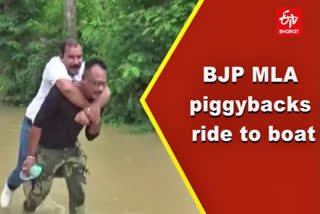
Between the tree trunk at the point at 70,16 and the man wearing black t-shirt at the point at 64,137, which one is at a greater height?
the tree trunk at the point at 70,16

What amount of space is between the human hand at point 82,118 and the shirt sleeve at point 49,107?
0.63 ft

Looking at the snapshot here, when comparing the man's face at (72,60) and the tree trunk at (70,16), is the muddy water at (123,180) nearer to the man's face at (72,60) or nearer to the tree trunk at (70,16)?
the man's face at (72,60)

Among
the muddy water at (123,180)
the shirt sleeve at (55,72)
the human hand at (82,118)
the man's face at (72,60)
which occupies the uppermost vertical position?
the man's face at (72,60)

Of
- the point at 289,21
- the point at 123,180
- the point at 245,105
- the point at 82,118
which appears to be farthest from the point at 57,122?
the point at 123,180

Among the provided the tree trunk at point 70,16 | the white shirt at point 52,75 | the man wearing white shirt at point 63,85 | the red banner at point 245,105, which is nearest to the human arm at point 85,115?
the man wearing white shirt at point 63,85

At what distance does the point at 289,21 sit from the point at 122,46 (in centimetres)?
967

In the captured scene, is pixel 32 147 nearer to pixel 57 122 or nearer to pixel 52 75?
pixel 57 122

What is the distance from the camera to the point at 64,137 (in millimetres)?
6488

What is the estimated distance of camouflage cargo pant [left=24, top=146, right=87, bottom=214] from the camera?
6.51m

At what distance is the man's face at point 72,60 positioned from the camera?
6586mm

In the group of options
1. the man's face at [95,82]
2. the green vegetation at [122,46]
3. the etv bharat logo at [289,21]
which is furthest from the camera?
the green vegetation at [122,46]

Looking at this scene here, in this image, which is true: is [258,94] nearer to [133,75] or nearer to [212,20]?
[212,20]

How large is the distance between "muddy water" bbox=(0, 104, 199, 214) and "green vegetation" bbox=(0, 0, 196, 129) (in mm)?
1457

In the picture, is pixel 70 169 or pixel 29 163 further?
pixel 70 169
